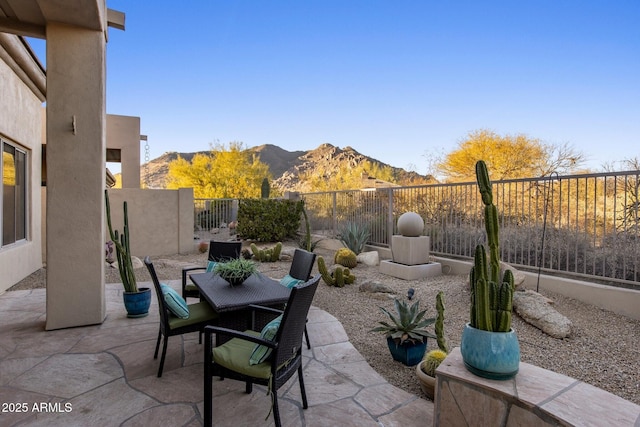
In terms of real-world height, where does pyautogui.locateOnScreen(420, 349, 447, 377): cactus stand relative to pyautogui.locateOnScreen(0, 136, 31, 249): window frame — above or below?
below

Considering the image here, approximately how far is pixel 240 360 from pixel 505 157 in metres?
16.0

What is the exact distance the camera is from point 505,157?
15.1 meters

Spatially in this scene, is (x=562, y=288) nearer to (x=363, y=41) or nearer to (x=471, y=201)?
(x=471, y=201)

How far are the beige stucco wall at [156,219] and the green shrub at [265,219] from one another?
1549mm

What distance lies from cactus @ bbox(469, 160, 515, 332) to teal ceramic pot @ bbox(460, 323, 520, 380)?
47mm

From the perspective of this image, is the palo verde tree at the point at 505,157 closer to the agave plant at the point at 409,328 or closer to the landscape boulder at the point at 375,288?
the landscape boulder at the point at 375,288

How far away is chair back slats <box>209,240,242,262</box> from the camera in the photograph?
462 cm

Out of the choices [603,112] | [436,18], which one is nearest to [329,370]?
[436,18]

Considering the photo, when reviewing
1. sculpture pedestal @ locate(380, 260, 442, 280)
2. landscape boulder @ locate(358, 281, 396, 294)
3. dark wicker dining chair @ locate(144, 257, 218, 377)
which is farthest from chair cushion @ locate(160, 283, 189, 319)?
sculpture pedestal @ locate(380, 260, 442, 280)

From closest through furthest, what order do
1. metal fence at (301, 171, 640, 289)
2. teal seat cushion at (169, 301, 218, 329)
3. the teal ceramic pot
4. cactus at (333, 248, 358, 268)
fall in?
1. the teal ceramic pot
2. teal seat cushion at (169, 301, 218, 329)
3. metal fence at (301, 171, 640, 289)
4. cactus at (333, 248, 358, 268)

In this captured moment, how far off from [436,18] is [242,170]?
15541mm

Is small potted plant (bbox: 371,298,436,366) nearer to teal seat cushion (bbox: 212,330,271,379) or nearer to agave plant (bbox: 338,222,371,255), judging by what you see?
teal seat cushion (bbox: 212,330,271,379)

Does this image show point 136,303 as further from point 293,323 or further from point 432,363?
point 432,363

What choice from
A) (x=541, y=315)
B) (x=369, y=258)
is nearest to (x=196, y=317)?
(x=541, y=315)
